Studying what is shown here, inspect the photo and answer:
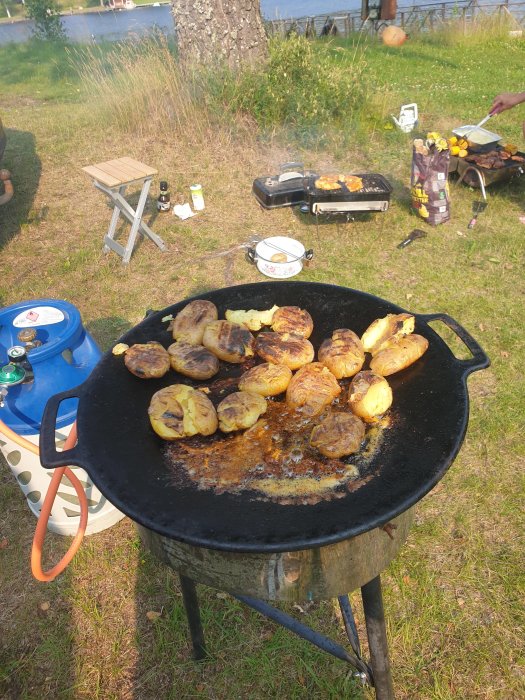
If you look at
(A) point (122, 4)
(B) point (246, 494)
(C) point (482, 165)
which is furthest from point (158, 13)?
(B) point (246, 494)

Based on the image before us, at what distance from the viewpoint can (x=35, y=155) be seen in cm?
1041

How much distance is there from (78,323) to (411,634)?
3.13 meters

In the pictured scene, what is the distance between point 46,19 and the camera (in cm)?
1947

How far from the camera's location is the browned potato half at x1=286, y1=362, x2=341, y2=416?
214 centimetres

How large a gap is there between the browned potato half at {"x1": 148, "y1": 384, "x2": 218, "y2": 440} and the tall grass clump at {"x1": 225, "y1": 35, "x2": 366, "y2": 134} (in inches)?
351

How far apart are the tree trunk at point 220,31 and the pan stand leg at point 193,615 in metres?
10.1

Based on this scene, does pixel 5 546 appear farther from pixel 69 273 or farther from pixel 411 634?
pixel 69 273

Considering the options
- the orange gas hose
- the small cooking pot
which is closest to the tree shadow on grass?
the small cooking pot

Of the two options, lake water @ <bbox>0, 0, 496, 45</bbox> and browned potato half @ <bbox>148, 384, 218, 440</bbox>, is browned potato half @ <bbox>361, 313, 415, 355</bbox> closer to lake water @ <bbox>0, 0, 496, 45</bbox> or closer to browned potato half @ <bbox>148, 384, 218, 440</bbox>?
browned potato half @ <bbox>148, 384, 218, 440</bbox>

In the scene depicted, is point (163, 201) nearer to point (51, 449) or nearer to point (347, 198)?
point (347, 198)

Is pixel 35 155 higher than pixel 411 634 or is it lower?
higher

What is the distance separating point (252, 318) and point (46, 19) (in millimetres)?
23513

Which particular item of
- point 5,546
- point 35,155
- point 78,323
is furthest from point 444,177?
point 35,155

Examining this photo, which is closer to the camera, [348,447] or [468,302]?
[348,447]
